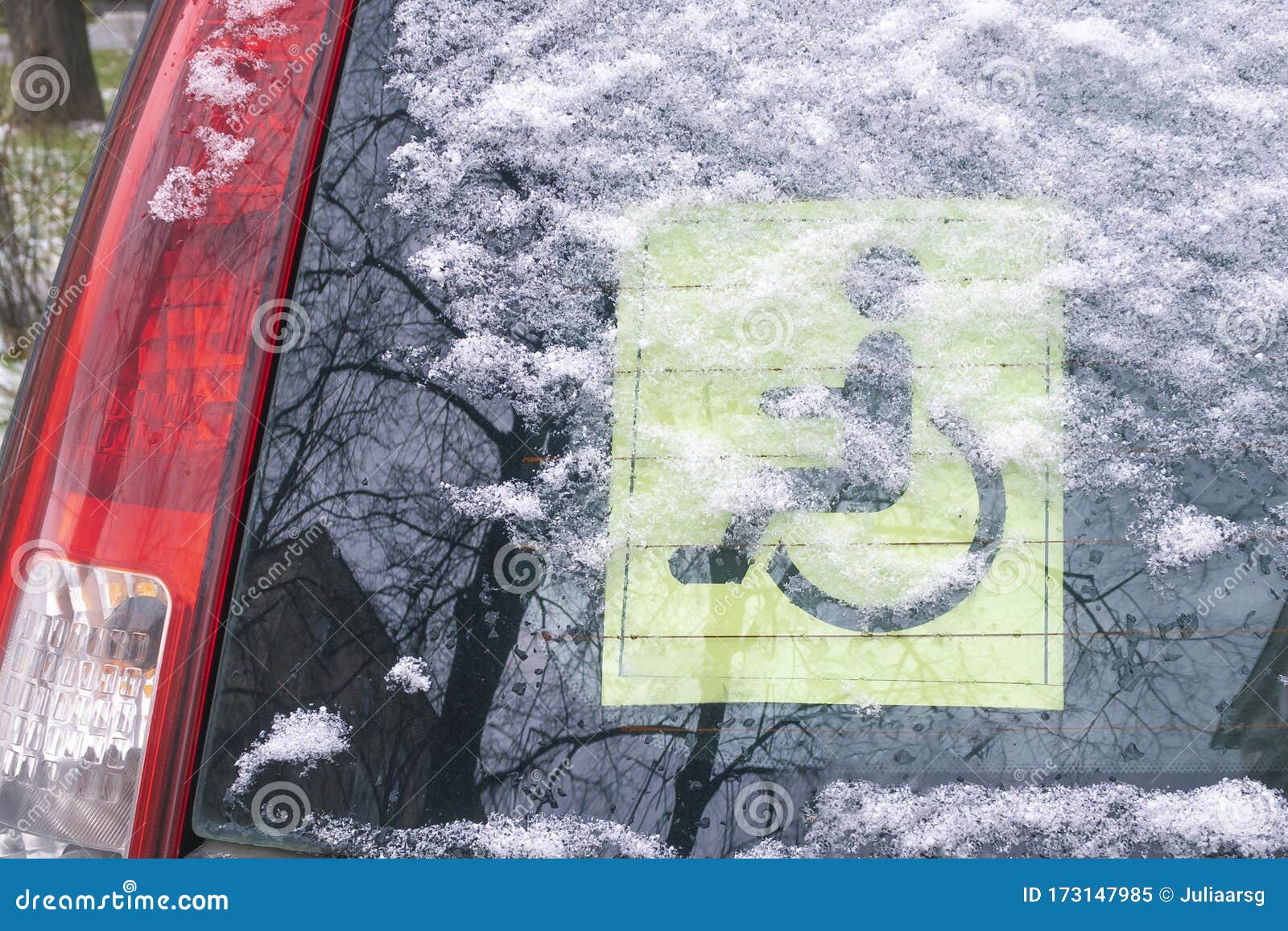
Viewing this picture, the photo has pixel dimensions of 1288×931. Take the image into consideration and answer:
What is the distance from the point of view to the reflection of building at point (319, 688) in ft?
3.71

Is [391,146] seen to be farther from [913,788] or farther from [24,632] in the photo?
[913,788]

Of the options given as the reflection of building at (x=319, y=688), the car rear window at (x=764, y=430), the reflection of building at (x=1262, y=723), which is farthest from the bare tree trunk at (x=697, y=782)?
the reflection of building at (x=1262, y=723)

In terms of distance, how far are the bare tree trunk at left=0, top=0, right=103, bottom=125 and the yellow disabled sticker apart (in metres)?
5.90

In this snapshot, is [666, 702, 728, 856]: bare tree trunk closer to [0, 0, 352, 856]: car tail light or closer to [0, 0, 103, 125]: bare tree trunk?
[0, 0, 352, 856]: car tail light

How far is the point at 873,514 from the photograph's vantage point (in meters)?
1.15

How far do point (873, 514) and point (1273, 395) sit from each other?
0.54m

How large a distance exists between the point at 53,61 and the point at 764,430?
20.4 feet

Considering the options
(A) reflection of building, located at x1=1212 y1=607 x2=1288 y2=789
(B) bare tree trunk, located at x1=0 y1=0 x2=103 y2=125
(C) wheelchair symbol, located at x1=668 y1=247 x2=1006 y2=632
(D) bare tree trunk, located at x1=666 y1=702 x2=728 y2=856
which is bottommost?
(D) bare tree trunk, located at x1=666 y1=702 x2=728 y2=856

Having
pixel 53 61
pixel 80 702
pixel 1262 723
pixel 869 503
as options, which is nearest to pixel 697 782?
pixel 869 503

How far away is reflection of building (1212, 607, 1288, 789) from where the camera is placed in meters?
1.08

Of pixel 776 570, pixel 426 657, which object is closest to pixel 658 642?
pixel 776 570

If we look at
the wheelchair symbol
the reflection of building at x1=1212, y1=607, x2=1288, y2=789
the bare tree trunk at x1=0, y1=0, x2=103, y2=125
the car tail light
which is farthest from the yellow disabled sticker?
the bare tree trunk at x1=0, y1=0, x2=103, y2=125

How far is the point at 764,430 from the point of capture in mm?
1164

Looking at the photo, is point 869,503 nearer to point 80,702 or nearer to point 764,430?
point 764,430
